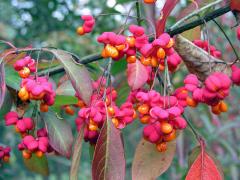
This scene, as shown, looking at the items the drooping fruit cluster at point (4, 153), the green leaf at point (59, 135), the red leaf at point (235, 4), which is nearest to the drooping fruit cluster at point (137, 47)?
the red leaf at point (235, 4)

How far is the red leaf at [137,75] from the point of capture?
882 millimetres

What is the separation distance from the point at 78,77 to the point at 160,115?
0.57 ft

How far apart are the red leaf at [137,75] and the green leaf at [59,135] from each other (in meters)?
0.19

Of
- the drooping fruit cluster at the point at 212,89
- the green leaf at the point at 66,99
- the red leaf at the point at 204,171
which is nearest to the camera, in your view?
the drooping fruit cluster at the point at 212,89

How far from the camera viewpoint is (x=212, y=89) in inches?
29.8

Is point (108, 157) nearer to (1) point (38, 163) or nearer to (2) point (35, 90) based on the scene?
(2) point (35, 90)

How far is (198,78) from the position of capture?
86 cm

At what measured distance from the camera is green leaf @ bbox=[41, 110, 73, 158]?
3.07ft

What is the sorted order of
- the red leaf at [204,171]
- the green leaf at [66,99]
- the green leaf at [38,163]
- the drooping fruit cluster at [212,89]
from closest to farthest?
the drooping fruit cluster at [212,89]
the red leaf at [204,171]
the green leaf at [66,99]
the green leaf at [38,163]

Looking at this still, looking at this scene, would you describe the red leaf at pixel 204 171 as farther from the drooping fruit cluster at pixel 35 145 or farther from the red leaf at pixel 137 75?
the drooping fruit cluster at pixel 35 145

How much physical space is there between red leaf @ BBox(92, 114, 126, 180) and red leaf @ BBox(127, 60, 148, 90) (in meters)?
0.12

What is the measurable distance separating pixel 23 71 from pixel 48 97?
77 mm

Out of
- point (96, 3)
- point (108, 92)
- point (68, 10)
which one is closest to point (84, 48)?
point (68, 10)

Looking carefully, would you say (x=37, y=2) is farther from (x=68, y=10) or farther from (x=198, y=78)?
(x=198, y=78)
